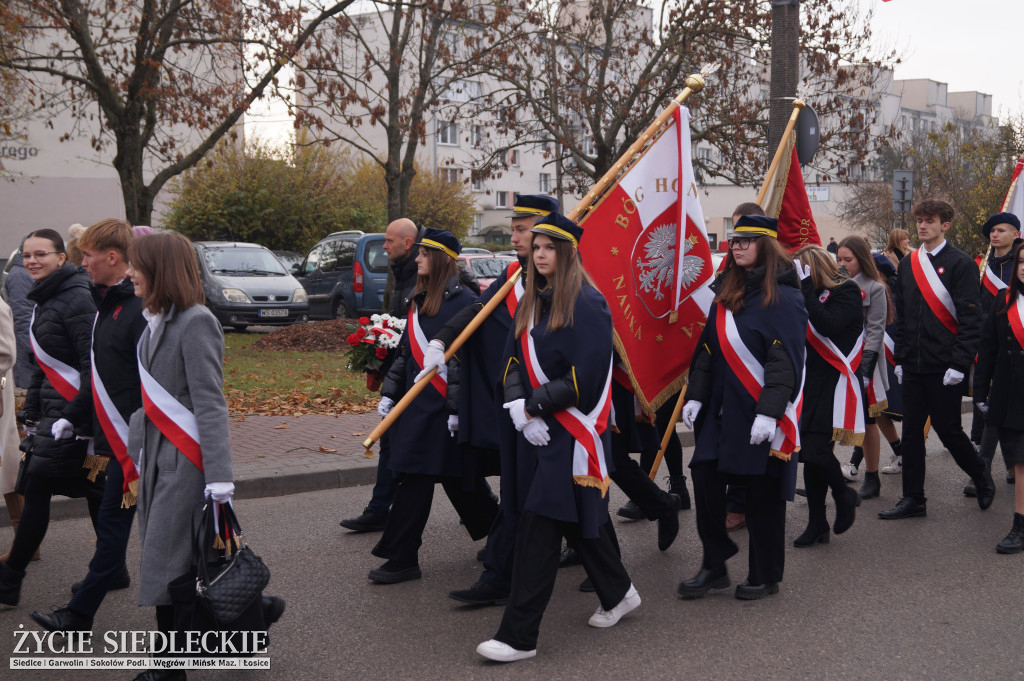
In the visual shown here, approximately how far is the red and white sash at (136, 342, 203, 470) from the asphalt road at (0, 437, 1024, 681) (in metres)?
1.05

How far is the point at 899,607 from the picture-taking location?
5.07m

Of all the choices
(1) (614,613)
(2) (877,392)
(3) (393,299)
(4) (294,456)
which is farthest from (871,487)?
(4) (294,456)

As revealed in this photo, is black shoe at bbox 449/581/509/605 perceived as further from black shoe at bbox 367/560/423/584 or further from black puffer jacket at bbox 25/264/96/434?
black puffer jacket at bbox 25/264/96/434

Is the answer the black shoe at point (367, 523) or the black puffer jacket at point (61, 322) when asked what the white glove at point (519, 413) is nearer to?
the black puffer jacket at point (61, 322)

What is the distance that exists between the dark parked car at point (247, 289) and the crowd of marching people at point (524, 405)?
480 inches

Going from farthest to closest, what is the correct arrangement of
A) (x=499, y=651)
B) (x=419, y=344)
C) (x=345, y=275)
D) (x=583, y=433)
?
1. (x=345, y=275)
2. (x=419, y=344)
3. (x=583, y=433)
4. (x=499, y=651)

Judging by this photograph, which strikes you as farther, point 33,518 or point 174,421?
point 33,518

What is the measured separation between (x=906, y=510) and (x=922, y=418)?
2.10 ft

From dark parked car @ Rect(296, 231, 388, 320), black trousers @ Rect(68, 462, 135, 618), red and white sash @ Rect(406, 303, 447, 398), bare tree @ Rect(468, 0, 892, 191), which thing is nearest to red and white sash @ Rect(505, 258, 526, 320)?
red and white sash @ Rect(406, 303, 447, 398)

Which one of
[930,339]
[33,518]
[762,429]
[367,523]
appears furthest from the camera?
[930,339]

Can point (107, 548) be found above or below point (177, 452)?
below

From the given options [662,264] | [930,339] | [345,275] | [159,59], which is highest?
[159,59]

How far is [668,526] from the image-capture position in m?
5.84

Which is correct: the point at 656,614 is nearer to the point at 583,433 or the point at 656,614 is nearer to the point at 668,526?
the point at 668,526
